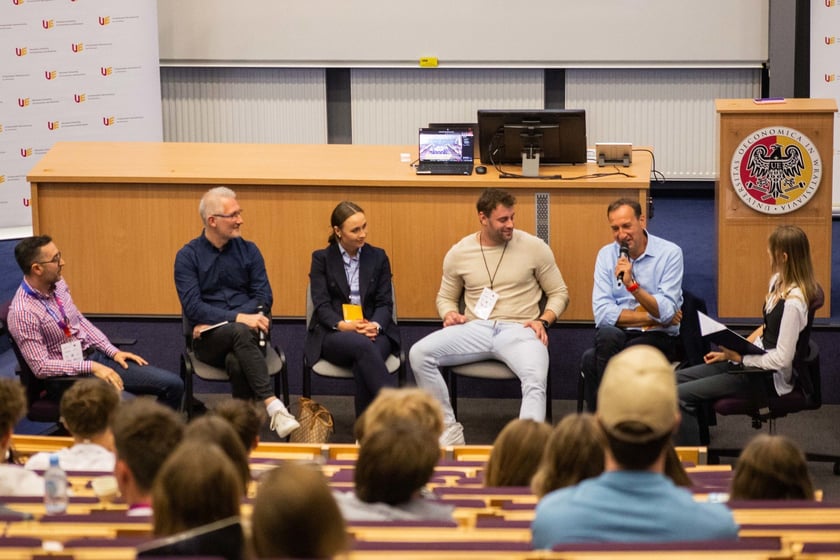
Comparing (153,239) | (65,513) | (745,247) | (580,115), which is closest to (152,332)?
(153,239)

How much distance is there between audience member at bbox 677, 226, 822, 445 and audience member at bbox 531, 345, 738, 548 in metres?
2.99

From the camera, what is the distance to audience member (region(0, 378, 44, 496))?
379 cm

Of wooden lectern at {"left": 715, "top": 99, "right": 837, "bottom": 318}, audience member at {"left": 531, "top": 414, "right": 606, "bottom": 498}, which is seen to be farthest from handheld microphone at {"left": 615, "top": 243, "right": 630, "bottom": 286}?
audience member at {"left": 531, "top": 414, "right": 606, "bottom": 498}

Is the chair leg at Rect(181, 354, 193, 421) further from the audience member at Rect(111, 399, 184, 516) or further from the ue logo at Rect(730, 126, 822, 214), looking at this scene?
the ue logo at Rect(730, 126, 822, 214)

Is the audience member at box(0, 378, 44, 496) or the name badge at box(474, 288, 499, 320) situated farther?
the name badge at box(474, 288, 499, 320)

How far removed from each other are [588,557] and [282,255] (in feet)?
16.6

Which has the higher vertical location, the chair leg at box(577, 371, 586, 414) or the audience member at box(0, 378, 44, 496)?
the audience member at box(0, 378, 44, 496)

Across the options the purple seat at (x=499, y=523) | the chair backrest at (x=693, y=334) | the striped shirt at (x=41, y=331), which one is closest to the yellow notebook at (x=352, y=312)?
the striped shirt at (x=41, y=331)

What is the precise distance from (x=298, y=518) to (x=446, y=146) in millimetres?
5158

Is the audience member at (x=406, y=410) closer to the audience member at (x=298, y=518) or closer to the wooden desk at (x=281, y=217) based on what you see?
the audience member at (x=298, y=518)

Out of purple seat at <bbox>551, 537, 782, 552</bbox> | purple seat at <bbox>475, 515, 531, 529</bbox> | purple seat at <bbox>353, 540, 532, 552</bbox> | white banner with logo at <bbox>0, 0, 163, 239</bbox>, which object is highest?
white banner with logo at <bbox>0, 0, 163, 239</bbox>

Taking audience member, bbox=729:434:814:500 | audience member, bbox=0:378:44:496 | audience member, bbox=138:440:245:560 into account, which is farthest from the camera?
audience member, bbox=0:378:44:496

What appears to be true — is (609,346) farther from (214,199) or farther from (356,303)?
(214,199)

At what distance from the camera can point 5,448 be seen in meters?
4.03
